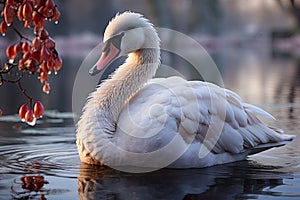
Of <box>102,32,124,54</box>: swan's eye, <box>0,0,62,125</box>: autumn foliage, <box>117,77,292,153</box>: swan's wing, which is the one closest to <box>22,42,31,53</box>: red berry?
<box>0,0,62,125</box>: autumn foliage

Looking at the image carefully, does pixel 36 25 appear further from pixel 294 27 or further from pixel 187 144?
pixel 294 27

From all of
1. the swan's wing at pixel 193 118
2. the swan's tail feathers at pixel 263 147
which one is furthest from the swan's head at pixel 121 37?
the swan's tail feathers at pixel 263 147

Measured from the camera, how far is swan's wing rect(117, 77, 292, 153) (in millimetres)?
5047

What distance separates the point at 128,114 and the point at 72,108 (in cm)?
436

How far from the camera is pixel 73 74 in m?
17.0

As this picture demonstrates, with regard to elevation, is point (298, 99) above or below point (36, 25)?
below

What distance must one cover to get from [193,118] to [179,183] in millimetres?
737

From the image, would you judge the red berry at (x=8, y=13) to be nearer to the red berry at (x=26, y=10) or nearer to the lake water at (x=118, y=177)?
the red berry at (x=26, y=10)

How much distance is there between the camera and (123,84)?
5633 millimetres

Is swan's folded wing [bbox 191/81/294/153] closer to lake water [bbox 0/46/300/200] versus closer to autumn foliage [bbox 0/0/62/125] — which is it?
lake water [bbox 0/46/300/200]

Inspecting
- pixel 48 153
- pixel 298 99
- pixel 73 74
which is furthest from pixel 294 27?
pixel 48 153

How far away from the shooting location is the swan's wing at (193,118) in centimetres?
505

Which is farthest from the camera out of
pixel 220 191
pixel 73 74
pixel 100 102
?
pixel 73 74

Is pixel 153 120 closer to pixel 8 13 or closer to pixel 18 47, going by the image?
pixel 18 47
